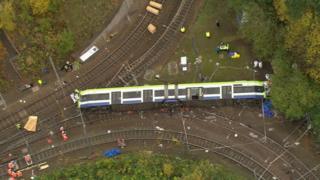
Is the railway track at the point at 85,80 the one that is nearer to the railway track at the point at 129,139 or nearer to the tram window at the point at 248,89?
the railway track at the point at 129,139

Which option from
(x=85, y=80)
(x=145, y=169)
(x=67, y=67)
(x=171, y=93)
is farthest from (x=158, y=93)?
(x=67, y=67)

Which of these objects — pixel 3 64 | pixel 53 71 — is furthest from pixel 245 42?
pixel 3 64

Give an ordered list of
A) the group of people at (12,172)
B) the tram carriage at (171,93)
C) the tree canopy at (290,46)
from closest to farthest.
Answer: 1. the tree canopy at (290,46)
2. the tram carriage at (171,93)
3. the group of people at (12,172)

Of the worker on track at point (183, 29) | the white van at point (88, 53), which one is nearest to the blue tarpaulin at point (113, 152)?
the white van at point (88, 53)

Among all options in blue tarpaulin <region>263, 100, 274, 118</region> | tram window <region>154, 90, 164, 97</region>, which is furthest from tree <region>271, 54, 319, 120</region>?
tram window <region>154, 90, 164, 97</region>

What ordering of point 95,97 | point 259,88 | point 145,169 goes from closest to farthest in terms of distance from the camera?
point 145,169 < point 259,88 < point 95,97

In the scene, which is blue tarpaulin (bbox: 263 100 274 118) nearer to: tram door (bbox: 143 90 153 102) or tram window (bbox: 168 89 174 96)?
tram window (bbox: 168 89 174 96)

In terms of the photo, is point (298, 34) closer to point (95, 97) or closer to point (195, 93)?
point (195, 93)
